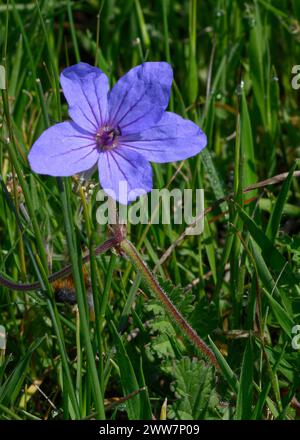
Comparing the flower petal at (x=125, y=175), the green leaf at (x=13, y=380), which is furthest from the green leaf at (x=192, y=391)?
the flower petal at (x=125, y=175)

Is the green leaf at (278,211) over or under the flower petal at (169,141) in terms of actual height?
under

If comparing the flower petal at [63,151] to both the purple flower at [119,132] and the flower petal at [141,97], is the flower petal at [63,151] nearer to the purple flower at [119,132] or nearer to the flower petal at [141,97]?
the purple flower at [119,132]

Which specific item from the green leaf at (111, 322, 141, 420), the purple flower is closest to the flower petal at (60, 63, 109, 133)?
the purple flower

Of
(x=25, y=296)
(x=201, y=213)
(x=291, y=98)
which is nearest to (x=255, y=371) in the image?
(x=201, y=213)

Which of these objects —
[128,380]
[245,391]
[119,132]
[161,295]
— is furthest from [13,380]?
[119,132]

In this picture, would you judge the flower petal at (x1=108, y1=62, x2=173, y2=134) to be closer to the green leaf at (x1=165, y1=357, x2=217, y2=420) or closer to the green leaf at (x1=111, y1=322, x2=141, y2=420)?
the green leaf at (x1=111, y1=322, x2=141, y2=420)

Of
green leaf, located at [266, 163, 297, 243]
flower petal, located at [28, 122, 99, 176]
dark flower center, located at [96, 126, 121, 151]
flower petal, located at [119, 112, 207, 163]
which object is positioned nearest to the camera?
flower petal, located at [28, 122, 99, 176]

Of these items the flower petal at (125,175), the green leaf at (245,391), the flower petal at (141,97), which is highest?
the flower petal at (141,97)

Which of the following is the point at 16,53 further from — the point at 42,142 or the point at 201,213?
the point at 42,142
